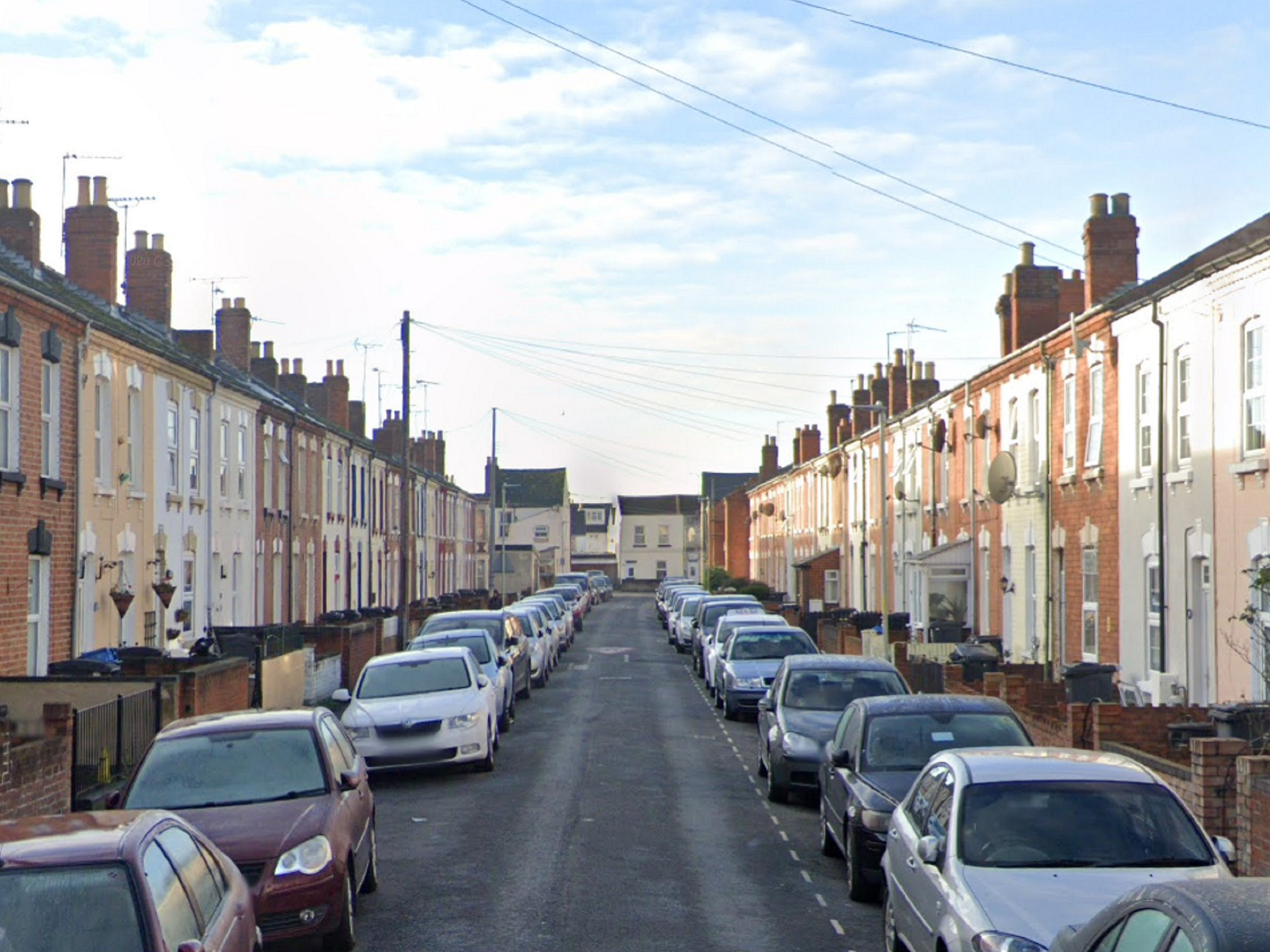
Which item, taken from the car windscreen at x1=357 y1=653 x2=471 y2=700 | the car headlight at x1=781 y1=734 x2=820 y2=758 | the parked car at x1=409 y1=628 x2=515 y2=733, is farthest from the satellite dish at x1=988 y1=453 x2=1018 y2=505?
the car headlight at x1=781 y1=734 x2=820 y2=758

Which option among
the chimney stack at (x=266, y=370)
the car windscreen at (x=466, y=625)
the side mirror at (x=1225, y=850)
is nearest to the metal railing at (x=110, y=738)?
the side mirror at (x=1225, y=850)

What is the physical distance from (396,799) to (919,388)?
28.3 m

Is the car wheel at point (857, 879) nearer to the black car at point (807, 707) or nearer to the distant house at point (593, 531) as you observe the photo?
the black car at point (807, 707)

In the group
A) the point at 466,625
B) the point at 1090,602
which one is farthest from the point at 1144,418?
the point at 466,625

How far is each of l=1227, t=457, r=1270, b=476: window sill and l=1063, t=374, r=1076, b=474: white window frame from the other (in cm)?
749

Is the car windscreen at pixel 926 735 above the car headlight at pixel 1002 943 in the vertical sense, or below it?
above

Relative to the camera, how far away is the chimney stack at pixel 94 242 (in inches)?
1153

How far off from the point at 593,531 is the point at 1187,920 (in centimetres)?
14868

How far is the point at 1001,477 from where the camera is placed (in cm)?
2853

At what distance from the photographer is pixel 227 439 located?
107ft

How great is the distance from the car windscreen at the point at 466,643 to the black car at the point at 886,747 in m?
11.0

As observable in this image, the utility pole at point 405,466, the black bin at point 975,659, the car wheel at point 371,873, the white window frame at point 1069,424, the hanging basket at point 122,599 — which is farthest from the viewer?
the utility pole at point 405,466

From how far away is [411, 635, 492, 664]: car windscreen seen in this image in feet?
77.6

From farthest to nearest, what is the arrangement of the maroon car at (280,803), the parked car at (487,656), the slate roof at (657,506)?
the slate roof at (657,506)
the parked car at (487,656)
the maroon car at (280,803)
